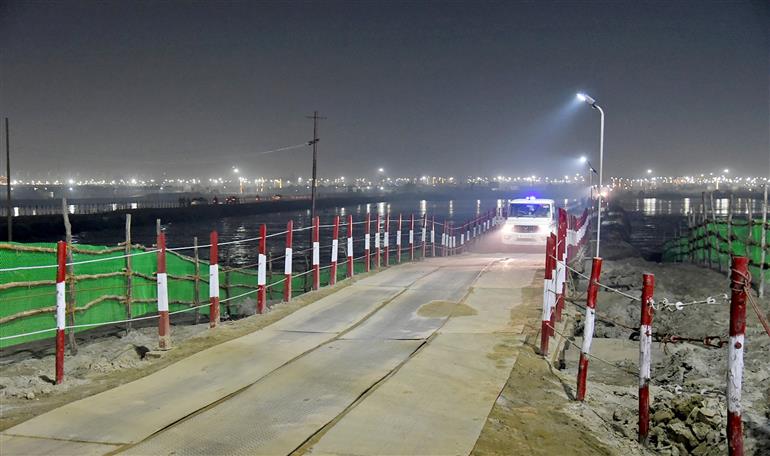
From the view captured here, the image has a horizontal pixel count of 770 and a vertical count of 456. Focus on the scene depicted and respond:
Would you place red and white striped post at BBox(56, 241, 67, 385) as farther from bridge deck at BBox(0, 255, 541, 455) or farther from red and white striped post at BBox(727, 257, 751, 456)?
red and white striped post at BBox(727, 257, 751, 456)

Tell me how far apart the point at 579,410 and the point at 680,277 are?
12.8 meters

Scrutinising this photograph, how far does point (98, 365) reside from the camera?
27.2 ft

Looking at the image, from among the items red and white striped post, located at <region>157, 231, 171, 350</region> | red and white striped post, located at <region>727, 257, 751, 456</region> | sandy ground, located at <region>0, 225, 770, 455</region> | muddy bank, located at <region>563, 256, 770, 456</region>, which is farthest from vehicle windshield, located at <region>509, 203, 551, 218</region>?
red and white striped post, located at <region>727, 257, 751, 456</region>

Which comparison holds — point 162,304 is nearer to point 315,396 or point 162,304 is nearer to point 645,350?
point 315,396

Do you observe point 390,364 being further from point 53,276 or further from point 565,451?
point 53,276

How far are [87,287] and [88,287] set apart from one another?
3cm

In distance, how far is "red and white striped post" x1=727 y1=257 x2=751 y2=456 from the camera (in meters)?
5.04

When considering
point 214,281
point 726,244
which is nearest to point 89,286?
point 214,281

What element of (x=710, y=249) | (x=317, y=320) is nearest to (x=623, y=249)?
(x=710, y=249)

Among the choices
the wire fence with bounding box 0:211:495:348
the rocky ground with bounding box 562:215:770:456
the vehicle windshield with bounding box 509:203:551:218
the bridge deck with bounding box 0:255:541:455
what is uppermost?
the vehicle windshield with bounding box 509:203:551:218

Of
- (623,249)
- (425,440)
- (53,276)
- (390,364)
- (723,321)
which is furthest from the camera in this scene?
(623,249)

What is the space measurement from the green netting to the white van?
18330mm

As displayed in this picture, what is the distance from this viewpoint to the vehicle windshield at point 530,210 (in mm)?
30984

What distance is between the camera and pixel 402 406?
6.38 metres
